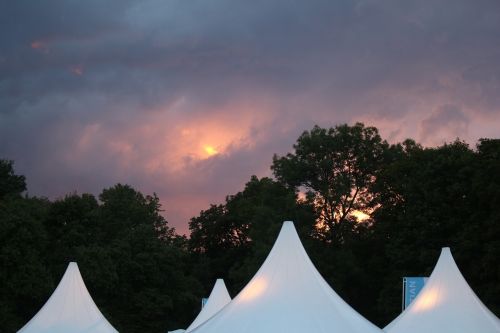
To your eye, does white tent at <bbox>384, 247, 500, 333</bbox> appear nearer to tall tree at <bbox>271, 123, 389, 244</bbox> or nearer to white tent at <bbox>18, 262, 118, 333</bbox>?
white tent at <bbox>18, 262, 118, 333</bbox>

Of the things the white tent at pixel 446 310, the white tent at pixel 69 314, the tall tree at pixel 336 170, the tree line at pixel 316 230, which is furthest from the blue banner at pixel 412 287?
the tall tree at pixel 336 170

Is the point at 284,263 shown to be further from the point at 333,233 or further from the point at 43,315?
the point at 333,233

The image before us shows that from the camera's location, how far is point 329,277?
3978 cm

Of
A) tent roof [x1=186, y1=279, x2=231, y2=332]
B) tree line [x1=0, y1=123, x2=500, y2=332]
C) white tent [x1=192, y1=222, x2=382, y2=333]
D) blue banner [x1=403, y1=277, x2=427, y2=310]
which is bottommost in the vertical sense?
white tent [x1=192, y1=222, x2=382, y2=333]

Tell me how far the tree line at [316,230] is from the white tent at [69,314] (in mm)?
10840

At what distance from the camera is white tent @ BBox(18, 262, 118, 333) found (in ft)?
90.7

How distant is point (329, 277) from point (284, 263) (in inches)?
843

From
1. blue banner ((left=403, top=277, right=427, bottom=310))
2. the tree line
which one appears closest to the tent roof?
the tree line

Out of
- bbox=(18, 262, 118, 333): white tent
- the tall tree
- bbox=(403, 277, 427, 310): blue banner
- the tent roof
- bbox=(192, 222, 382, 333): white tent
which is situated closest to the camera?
bbox=(192, 222, 382, 333): white tent

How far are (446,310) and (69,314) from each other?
1329cm

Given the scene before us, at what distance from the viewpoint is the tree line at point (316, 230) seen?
35.9m

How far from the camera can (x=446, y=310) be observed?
22.6 m

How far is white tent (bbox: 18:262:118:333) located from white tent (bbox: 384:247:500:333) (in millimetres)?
10948

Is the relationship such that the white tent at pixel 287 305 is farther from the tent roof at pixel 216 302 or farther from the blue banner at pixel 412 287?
the tent roof at pixel 216 302
